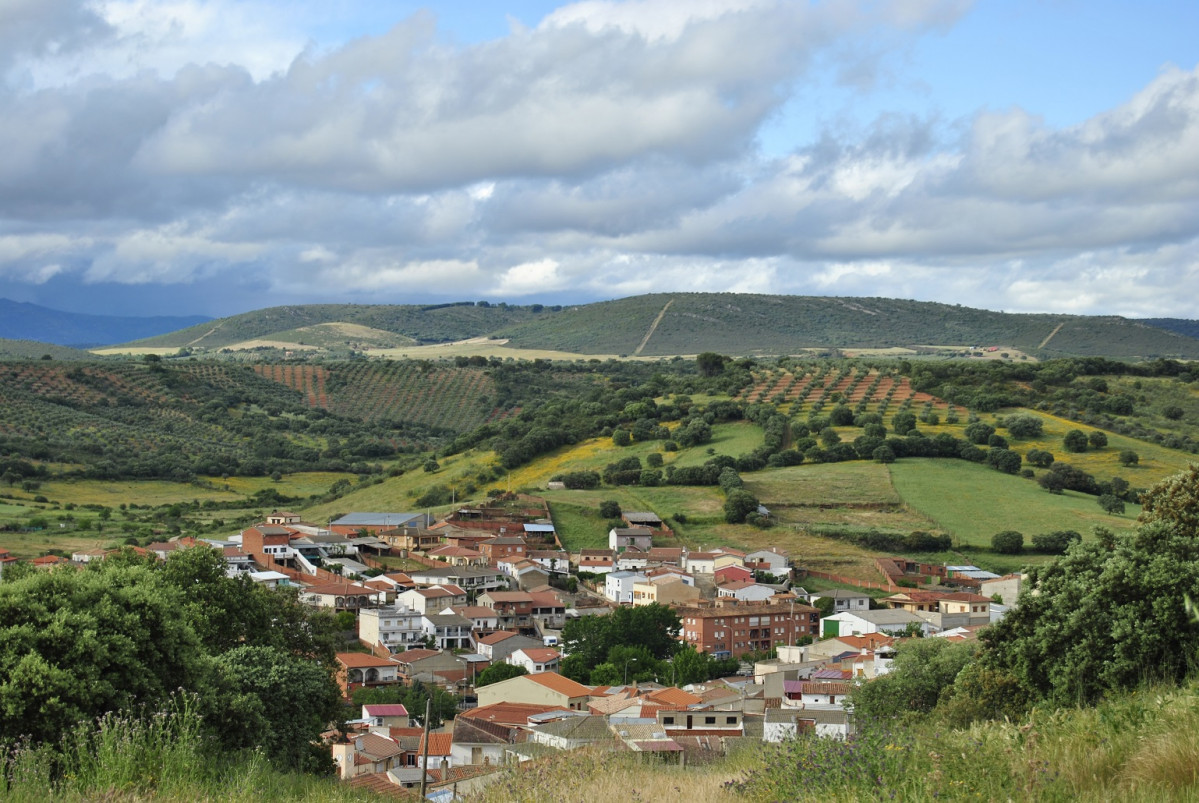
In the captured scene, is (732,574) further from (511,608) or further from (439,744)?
(439,744)

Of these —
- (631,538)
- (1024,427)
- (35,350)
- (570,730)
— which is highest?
(35,350)

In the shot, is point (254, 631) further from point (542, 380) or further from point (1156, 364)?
point (542, 380)

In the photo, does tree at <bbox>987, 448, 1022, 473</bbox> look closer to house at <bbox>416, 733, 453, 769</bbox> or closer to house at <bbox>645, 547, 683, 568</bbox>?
house at <bbox>645, 547, 683, 568</bbox>

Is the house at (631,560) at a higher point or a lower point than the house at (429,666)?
higher

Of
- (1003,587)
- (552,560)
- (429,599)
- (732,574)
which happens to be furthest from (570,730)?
(552,560)

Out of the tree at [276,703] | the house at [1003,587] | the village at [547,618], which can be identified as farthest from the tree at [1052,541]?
the tree at [276,703]

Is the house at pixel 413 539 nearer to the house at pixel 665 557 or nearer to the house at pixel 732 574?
the house at pixel 665 557

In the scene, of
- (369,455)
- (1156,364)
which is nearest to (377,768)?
(369,455)

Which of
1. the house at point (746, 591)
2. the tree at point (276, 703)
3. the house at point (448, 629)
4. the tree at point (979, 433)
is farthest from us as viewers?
the tree at point (979, 433)
